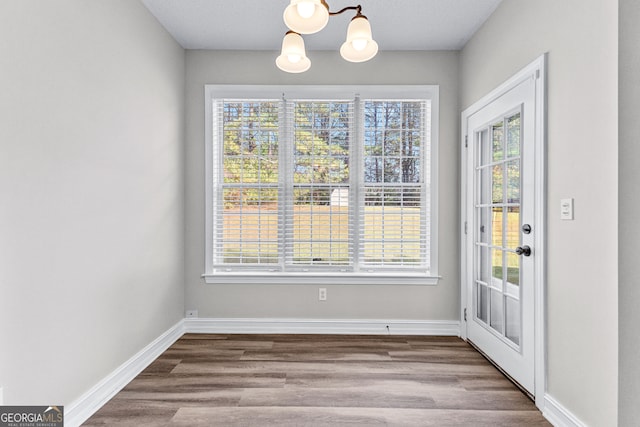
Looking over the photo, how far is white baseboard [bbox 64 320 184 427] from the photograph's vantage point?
203cm

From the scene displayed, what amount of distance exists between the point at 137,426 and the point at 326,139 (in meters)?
2.61

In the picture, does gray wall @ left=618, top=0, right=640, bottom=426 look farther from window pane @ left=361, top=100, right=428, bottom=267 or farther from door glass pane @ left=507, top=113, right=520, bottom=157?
window pane @ left=361, top=100, right=428, bottom=267

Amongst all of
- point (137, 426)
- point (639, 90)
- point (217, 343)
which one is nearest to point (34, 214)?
point (137, 426)

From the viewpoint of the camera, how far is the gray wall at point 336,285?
11.6 ft

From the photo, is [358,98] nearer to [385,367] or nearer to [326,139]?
[326,139]

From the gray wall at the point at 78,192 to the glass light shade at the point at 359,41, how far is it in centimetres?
145

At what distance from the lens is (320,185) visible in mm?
3590

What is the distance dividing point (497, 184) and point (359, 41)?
59.3 inches

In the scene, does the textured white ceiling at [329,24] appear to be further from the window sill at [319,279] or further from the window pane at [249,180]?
the window sill at [319,279]

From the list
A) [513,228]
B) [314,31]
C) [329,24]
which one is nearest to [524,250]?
[513,228]

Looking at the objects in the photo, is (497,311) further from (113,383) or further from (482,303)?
(113,383)

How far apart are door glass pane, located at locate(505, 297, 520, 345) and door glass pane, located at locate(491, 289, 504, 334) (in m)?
0.07

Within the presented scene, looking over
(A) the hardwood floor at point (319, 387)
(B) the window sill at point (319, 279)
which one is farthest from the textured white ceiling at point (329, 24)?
(A) the hardwood floor at point (319, 387)

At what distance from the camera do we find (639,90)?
2.64ft
